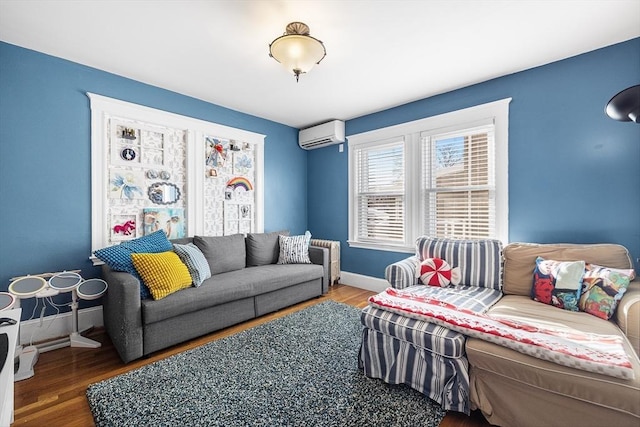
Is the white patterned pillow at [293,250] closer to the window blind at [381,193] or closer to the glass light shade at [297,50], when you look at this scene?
the window blind at [381,193]

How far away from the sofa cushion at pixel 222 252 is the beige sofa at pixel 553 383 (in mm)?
2588

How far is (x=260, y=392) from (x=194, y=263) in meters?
1.42

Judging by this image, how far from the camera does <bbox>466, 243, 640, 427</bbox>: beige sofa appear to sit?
117cm

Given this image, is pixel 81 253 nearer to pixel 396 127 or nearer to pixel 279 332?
pixel 279 332

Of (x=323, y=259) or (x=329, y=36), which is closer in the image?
(x=329, y=36)

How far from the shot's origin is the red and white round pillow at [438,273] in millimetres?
2562

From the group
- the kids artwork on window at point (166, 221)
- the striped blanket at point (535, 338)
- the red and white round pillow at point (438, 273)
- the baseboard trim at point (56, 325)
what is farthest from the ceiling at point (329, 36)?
the baseboard trim at point (56, 325)

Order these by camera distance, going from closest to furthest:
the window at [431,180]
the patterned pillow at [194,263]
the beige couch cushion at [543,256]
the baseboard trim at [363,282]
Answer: the beige couch cushion at [543,256] → the patterned pillow at [194,263] → the window at [431,180] → the baseboard trim at [363,282]

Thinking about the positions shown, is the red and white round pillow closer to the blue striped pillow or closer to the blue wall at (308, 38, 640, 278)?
the blue striped pillow

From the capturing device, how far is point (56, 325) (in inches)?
101

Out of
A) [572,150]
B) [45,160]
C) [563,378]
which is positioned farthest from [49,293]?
[572,150]

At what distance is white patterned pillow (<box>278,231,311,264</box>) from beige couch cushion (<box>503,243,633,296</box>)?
2293mm

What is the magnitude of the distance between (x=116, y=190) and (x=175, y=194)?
0.59 m

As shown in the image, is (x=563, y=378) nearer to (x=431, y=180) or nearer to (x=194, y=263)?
(x=431, y=180)
